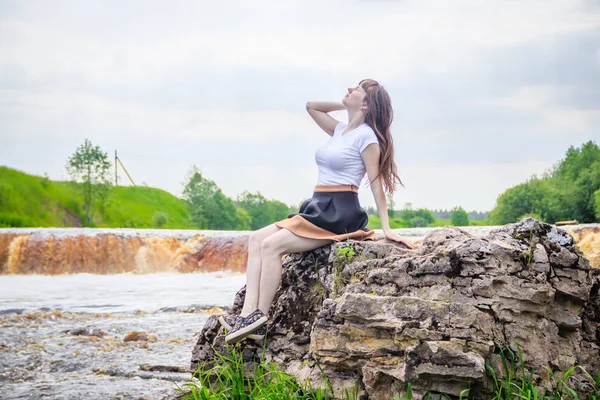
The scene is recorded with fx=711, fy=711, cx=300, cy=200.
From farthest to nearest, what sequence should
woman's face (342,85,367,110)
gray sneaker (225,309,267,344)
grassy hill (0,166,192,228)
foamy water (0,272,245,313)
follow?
grassy hill (0,166,192,228)
foamy water (0,272,245,313)
woman's face (342,85,367,110)
gray sneaker (225,309,267,344)

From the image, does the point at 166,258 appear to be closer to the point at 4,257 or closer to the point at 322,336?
the point at 4,257

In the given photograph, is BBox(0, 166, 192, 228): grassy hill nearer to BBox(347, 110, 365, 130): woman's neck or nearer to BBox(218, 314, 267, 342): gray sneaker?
BBox(218, 314, 267, 342): gray sneaker

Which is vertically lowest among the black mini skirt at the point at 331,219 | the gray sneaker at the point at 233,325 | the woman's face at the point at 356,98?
the gray sneaker at the point at 233,325

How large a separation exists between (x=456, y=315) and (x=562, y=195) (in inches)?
800

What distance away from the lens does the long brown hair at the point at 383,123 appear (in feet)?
19.0

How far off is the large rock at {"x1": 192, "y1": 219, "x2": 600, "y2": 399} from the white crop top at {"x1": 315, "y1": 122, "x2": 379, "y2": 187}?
782mm

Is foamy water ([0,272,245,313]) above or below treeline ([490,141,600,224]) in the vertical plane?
below

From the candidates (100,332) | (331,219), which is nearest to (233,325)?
(331,219)

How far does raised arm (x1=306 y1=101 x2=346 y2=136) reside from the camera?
20.2ft

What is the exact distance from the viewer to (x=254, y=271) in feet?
18.2

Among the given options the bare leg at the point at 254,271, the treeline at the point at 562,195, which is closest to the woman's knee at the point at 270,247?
the bare leg at the point at 254,271

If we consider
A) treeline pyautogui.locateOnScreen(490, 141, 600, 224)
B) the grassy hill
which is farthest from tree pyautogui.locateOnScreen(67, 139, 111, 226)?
treeline pyautogui.locateOnScreen(490, 141, 600, 224)

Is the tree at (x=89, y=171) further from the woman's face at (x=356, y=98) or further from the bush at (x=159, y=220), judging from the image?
the woman's face at (x=356, y=98)

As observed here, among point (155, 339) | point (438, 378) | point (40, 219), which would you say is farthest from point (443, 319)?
point (40, 219)
